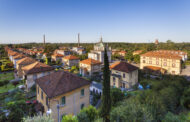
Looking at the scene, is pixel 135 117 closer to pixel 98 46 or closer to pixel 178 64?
pixel 178 64

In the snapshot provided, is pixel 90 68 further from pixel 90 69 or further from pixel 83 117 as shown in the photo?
pixel 83 117

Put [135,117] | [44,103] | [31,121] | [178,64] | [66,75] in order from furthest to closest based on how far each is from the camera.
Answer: [178,64] < [66,75] < [44,103] < [135,117] < [31,121]

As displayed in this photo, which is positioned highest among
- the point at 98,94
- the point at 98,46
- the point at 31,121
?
the point at 98,46

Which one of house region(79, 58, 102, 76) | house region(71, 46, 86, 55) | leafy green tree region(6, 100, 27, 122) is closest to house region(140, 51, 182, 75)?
house region(79, 58, 102, 76)

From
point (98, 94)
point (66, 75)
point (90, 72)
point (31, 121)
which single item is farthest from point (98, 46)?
point (31, 121)

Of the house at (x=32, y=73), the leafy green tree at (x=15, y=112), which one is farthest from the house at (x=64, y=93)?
the house at (x=32, y=73)

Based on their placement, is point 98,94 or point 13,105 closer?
point 13,105

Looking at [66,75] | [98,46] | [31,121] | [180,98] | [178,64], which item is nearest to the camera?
[31,121]
